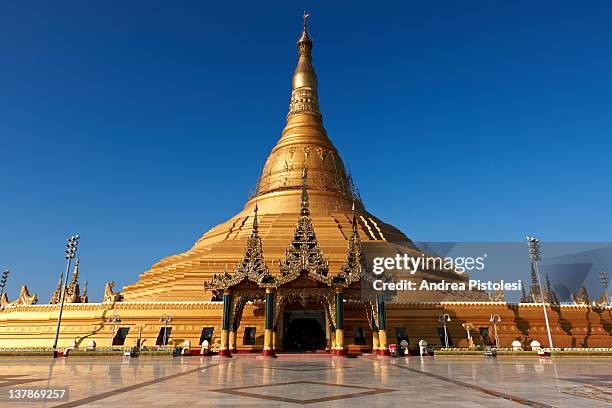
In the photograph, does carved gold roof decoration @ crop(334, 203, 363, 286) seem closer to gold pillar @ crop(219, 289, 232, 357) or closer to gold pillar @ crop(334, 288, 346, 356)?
gold pillar @ crop(334, 288, 346, 356)

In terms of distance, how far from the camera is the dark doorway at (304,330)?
2723 cm

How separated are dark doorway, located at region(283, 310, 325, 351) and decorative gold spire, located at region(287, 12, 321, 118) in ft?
95.7

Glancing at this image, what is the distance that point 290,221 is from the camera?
3647 centimetres

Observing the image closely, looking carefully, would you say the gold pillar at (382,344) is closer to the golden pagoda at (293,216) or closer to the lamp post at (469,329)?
the lamp post at (469,329)

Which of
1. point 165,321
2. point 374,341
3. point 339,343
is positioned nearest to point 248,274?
point 339,343

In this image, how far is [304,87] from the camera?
2056 inches

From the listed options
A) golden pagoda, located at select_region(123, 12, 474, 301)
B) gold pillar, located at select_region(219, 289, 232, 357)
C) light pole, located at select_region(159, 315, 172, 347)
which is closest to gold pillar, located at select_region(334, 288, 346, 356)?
gold pillar, located at select_region(219, 289, 232, 357)

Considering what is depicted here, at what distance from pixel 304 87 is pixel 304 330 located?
33.6 metres

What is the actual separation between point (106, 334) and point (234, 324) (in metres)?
8.35

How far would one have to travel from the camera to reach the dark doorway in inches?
1072

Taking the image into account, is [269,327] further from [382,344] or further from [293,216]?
[293,216]

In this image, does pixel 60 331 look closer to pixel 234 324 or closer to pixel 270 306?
pixel 234 324

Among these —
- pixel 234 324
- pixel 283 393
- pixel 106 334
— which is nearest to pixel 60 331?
pixel 106 334

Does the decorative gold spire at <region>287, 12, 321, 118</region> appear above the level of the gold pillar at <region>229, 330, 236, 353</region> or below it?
above
